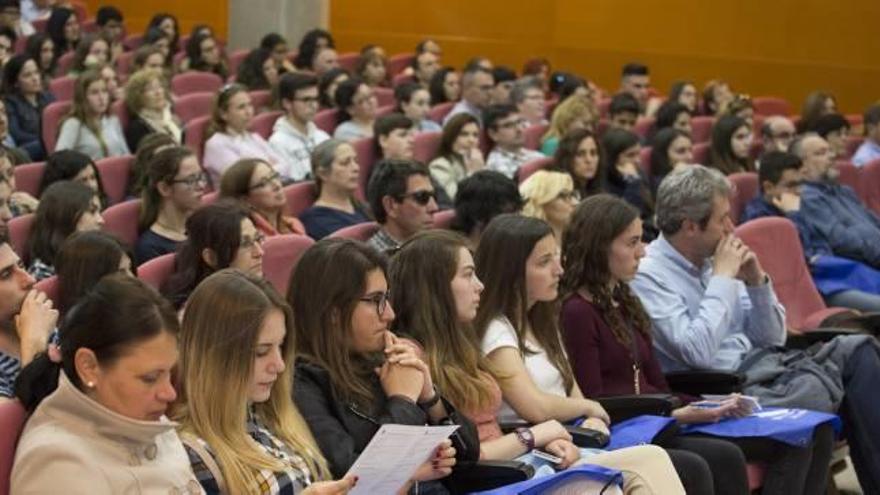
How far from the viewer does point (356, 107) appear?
8820mm

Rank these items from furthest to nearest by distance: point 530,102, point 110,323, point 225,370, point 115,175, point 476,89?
point 476,89, point 530,102, point 115,175, point 225,370, point 110,323

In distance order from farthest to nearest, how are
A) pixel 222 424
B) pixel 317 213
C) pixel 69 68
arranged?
pixel 69 68
pixel 317 213
pixel 222 424

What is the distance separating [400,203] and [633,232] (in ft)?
4.05

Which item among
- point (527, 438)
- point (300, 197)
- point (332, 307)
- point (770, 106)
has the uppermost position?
point (332, 307)

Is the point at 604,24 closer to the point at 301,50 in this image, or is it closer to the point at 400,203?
the point at 301,50

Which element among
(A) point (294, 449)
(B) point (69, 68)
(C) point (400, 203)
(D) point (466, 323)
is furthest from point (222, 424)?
(B) point (69, 68)

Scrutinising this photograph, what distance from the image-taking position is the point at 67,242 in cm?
395

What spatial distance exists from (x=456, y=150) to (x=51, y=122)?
2.00m

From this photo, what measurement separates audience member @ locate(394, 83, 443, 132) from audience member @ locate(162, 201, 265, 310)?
4785 millimetres

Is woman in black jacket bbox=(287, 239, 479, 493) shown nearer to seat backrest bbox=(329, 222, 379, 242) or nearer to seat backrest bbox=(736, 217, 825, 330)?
seat backrest bbox=(329, 222, 379, 242)

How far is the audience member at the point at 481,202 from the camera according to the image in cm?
525

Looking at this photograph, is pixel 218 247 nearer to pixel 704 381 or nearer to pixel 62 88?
pixel 704 381

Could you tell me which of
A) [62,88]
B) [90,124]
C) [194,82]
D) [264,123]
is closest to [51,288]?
[90,124]

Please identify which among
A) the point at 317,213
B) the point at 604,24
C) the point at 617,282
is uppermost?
A: the point at 617,282
